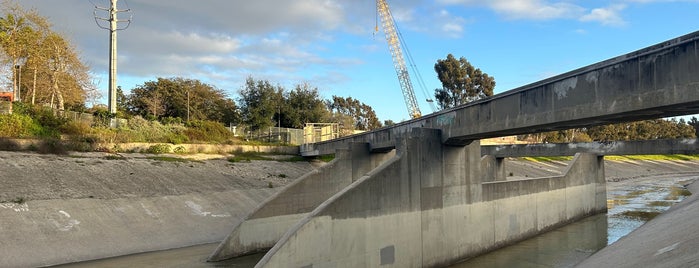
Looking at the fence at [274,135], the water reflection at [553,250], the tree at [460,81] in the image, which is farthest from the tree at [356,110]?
the water reflection at [553,250]

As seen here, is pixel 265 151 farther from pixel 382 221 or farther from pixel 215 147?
pixel 382 221

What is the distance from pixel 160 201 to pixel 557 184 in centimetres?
2674

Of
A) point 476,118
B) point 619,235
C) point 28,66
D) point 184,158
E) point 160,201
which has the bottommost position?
point 619,235

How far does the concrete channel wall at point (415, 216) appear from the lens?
14.7 meters

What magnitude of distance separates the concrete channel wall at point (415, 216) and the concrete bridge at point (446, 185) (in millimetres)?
45

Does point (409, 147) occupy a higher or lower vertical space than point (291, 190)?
higher

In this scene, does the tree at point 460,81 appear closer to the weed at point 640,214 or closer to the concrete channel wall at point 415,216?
the weed at point 640,214

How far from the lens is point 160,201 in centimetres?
2445

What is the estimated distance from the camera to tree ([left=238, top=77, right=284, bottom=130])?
61594 mm

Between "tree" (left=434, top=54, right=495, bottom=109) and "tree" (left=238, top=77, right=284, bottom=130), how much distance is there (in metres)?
41.8

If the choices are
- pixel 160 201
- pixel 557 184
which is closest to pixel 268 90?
pixel 160 201

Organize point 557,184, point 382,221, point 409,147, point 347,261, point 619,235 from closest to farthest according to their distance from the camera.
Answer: point 347,261 → point 382,221 → point 409,147 → point 619,235 → point 557,184

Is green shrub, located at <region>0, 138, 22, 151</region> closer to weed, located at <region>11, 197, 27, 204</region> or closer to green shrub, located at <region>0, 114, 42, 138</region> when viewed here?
green shrub, located at <region>0, 114, 42, 138</region>

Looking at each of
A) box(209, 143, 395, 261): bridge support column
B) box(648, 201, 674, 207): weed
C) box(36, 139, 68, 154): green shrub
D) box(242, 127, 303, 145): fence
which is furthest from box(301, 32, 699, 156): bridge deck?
box(242, 127, 303, 145): fence
